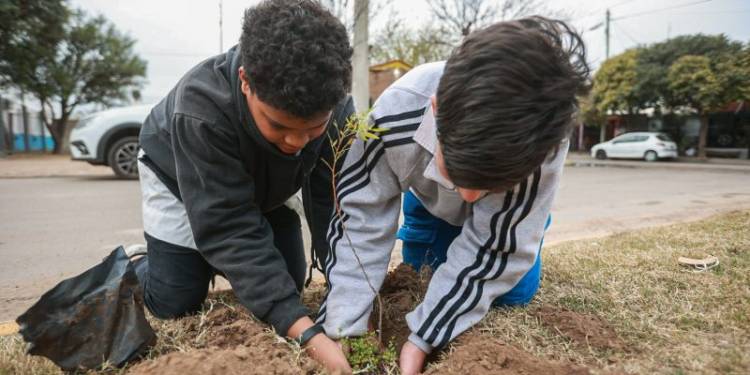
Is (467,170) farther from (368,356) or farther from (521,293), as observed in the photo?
(521,293)

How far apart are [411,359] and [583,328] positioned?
66 centimetres

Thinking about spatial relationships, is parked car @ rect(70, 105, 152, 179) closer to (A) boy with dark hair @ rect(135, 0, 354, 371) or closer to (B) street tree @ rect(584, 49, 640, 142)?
(A) boy with dark hair @ rect(135, 0, 354, 371)

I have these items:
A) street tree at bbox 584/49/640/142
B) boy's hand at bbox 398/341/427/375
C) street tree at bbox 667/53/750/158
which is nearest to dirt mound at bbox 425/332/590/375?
boy's hand at bbox 398/341/427/375

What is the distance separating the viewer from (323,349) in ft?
4.98

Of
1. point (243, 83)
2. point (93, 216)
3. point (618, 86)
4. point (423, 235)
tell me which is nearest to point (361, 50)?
point (93, 216)

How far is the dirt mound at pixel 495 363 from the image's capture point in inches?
55.8

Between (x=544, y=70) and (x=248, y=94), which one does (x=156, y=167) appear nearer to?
(x=248, y=94)

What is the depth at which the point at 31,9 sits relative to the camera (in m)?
13.0

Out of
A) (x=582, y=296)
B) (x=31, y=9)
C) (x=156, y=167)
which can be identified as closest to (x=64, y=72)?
(x=31, y=9)

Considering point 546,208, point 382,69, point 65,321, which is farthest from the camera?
point 382,69

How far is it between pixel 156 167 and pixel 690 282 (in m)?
2.45

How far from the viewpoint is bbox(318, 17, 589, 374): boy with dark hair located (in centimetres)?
113

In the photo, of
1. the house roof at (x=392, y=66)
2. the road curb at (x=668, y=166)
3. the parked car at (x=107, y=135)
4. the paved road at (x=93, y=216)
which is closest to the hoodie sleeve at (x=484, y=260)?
the paved road at (x=93, y=216)

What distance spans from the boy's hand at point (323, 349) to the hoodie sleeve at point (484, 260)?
10.9 inches
